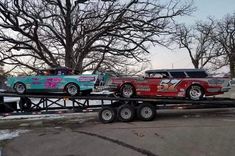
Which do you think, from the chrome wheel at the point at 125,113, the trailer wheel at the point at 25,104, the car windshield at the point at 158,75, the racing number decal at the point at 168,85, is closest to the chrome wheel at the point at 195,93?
the racing number decal at the point at 168,85

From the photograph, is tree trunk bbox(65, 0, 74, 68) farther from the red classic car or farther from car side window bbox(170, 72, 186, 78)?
car side window bbox(170, 72, 186, 78)

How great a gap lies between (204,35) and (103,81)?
54077 mm

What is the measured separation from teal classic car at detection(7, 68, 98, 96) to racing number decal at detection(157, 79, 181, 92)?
275 cm

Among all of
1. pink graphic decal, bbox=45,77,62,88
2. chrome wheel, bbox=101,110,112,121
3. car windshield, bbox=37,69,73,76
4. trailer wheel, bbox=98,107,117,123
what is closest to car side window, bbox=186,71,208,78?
trailer wheel, bbox=98,107,117,123

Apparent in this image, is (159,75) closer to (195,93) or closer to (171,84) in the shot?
(171,84)

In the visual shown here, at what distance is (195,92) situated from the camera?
15.8 meters

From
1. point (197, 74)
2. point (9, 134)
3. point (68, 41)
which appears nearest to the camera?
point (9, 134)

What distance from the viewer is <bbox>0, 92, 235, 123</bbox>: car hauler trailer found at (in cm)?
1566

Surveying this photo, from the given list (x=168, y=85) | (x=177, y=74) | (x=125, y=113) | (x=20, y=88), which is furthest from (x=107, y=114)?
(x=20, y=88)

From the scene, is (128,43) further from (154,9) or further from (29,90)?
(29,90)

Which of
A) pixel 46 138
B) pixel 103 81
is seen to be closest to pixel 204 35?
pixel 103 81

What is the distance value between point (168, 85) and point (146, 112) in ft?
4.74

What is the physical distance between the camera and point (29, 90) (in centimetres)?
1642

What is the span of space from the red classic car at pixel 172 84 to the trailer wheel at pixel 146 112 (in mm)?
639
